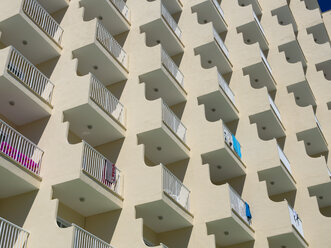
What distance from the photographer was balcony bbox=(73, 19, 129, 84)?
27.0 metres

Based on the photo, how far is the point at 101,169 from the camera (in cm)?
2225

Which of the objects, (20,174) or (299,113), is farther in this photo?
(299,113)

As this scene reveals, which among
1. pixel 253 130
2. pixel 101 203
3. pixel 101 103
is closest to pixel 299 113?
pixel 253 130

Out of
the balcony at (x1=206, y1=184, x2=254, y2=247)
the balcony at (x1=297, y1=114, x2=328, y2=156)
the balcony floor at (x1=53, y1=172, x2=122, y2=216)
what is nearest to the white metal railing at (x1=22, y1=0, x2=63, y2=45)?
the balcony floor at (x1=53, y1=172, x2=122, y2=216)

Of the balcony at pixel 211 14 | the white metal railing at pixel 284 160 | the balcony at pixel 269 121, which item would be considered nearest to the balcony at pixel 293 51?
the balcony at pixel 211 14

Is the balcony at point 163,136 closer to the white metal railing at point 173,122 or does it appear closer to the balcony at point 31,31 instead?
the white metal railing at point 173,122

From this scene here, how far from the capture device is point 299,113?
34.5 metres

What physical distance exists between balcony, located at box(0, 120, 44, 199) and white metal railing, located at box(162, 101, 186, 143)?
7.73 metres

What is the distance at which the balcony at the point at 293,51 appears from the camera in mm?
41031

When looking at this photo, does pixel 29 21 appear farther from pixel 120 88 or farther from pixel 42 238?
pixel 42 238

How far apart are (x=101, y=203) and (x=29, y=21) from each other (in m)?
10.2

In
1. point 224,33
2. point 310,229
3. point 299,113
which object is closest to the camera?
point 310,229

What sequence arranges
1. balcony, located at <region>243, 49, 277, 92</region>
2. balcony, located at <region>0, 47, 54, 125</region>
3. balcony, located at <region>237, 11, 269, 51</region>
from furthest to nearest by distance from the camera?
balcony, located at <region>237, 11, 269, 51</region> → balcony, located at <region>243, 49, 277, 92</region> → balcony, located at <region>0, 47, 54, 125</region>

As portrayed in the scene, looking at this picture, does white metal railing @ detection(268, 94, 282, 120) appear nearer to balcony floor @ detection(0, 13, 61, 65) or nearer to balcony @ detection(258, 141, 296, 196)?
balcony @ detection(258, 141, 296, 196)
